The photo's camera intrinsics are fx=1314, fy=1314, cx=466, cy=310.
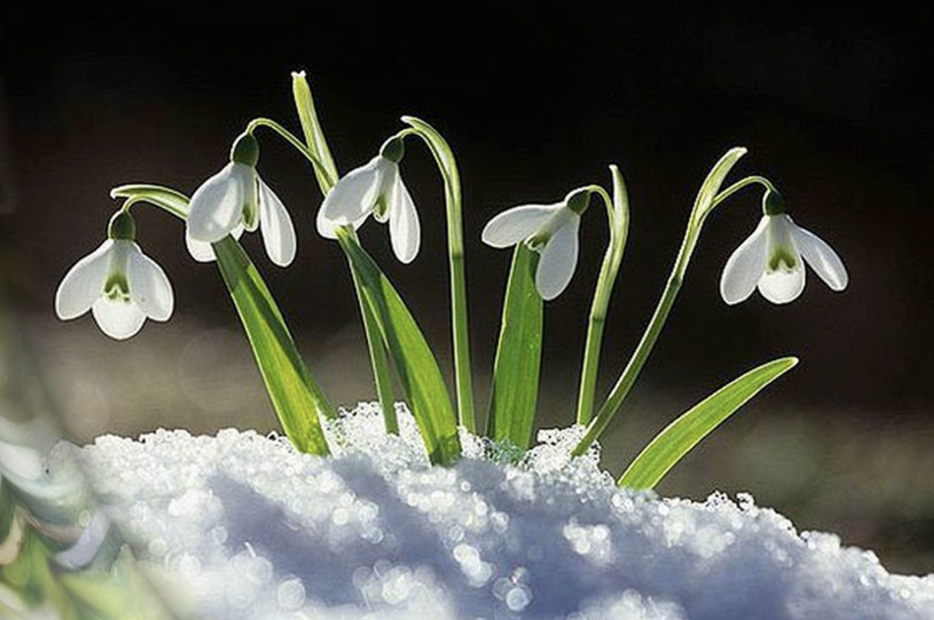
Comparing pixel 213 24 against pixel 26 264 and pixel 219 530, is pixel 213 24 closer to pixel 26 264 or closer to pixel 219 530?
pixel 26 264

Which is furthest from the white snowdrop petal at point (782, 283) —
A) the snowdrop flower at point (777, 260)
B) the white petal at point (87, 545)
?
the white petal at point (87, 545)

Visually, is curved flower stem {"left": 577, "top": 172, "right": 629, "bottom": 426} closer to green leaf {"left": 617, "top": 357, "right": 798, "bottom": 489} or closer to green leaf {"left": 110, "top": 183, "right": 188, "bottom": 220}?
green leaf {"left": 617, "top": 357, "right": 798, "bottom": 489}

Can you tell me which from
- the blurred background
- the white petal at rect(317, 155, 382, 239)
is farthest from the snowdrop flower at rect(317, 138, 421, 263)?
the blurred background

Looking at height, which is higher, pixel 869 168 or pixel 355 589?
pixel 869 168

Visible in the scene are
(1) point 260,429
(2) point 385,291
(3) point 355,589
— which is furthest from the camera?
(1) point 260,429

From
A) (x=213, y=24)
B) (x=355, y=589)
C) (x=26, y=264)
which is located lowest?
Result: (x=355, y=589)

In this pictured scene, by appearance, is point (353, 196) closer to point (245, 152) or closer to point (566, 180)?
point (245, 152)

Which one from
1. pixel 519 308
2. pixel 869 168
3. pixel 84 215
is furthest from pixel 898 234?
pixel 84 215

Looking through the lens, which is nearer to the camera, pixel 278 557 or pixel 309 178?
pixel 278 557
